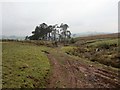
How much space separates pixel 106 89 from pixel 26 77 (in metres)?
6.52

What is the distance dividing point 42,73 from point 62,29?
128346 millimetres

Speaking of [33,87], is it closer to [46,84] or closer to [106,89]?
[46,84]

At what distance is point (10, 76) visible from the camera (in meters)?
15.6

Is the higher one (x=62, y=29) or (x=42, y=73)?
(x=62, y=29)

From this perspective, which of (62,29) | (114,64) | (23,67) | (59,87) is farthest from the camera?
(62,29)

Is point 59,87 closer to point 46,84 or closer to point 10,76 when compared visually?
point 46,84

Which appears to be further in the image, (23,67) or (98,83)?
(23,67)

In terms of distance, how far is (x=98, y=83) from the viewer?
17.2 m

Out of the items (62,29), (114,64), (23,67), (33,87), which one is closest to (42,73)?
(23,67)

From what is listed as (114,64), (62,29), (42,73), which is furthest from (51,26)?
(42,73)

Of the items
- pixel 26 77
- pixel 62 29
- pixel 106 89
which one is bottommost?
pixel 106 89

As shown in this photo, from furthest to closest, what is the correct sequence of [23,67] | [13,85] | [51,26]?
[51,26] → [23,67] → [13,85]

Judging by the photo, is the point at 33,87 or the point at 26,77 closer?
the point at 33,87

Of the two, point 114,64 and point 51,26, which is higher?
point 51,26
